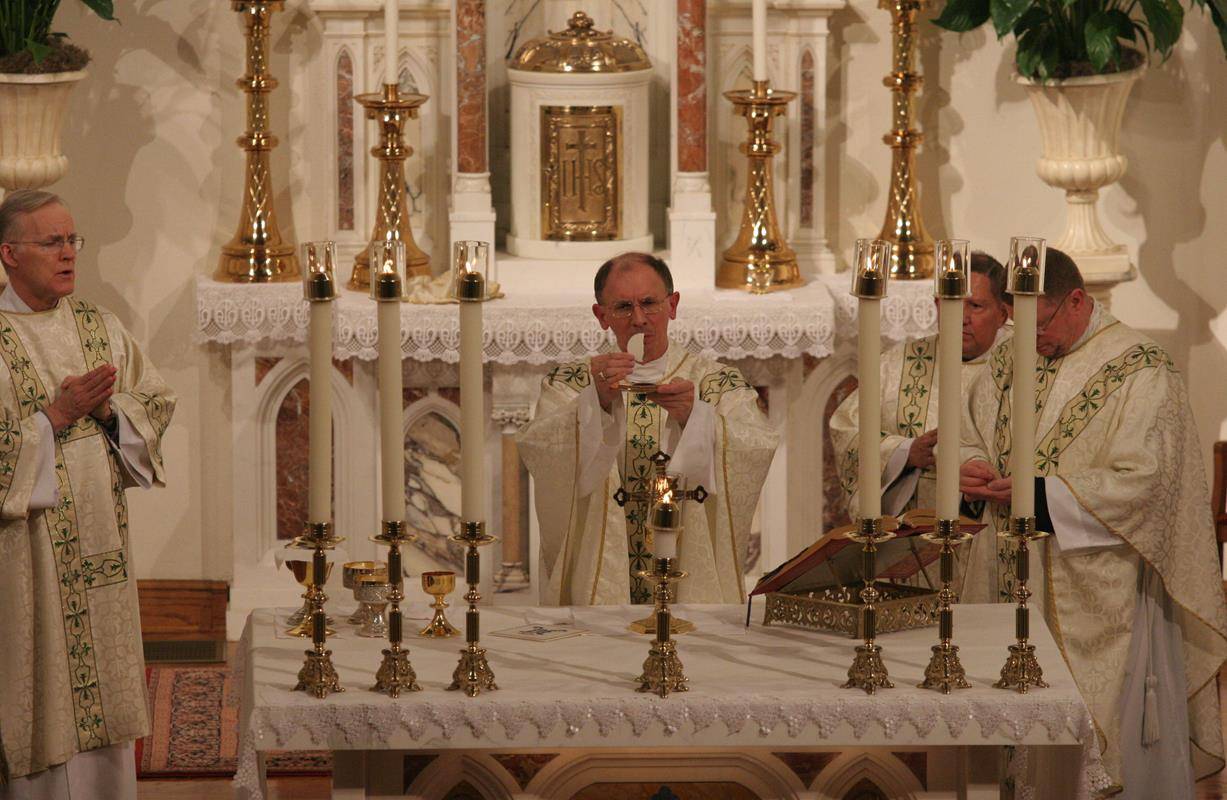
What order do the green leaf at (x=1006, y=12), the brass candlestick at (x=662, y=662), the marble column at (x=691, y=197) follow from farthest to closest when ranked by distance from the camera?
1. the marble column at (x=691, y=197)
2. the green leaf at (x=1006, y=12)
3. the brass candlestick at (x=662, y=662)

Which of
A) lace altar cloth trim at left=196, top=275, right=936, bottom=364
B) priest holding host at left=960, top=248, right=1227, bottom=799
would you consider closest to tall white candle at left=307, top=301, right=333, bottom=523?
priest holding host at left=960, top=248, right=1227, bottom=799

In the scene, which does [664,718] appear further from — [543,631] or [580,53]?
[580,53]

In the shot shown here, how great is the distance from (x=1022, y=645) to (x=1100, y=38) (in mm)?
3707

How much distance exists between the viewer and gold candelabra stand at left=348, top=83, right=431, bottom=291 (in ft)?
24.6

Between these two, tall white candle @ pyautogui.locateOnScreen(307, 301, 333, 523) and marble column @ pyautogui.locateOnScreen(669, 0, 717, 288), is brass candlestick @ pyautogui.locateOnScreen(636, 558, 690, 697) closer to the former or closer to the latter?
tall white candle @ pyautogui.locateOnScreen(307, 301, 333, 523)

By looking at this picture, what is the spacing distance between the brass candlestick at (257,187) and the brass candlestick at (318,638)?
3804mm

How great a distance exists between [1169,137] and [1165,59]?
2.22 ft

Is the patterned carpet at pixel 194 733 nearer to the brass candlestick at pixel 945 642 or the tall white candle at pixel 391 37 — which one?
the tall white candle at pixel 391 37

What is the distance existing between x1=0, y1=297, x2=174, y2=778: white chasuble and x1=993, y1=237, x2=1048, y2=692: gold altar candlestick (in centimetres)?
247

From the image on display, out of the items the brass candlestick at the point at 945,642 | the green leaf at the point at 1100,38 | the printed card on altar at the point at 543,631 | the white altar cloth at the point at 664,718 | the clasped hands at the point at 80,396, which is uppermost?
the green leaf at the point at 1100,38

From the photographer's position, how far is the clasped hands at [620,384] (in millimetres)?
4688

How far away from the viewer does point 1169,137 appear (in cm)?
808

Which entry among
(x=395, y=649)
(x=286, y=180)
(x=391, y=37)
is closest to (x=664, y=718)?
(x=395, y=649)

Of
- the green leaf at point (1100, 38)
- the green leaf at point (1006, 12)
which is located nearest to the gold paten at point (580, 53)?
the green leaf at point (1006, 12)
